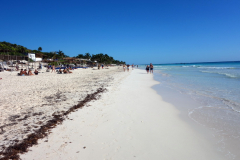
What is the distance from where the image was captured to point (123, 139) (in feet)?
9.06

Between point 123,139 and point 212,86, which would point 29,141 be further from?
point 212,86

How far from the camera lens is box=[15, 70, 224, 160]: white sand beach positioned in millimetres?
2285

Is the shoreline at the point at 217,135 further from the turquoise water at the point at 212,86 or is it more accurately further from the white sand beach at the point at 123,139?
the turquoise water at the point at 212,86

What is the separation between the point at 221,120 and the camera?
3648 millimetres

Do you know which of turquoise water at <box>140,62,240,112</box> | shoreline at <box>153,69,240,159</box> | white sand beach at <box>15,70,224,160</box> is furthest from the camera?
turquoise water at <box>140,62,240,112</box>

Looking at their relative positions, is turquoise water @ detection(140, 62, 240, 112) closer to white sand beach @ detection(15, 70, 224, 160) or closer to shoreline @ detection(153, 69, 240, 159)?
shoreline @ detection(153, 69, 240, 159)

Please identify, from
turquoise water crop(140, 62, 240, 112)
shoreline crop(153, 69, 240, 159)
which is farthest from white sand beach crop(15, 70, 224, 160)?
turquoise water crop(140, 62, 240, 112)

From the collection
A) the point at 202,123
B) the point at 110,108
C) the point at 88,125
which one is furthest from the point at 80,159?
the point at 202,123

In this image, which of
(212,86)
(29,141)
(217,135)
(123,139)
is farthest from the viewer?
(212,86)

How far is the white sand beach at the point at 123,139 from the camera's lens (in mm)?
2285

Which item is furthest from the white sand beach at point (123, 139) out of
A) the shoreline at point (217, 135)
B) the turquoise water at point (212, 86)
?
the turquoise water at point (212, 86)

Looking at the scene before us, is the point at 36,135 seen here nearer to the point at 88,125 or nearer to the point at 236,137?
the point at 88,125

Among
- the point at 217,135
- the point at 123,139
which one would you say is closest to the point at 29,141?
the point at 123,139

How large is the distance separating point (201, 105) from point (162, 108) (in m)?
1.53
